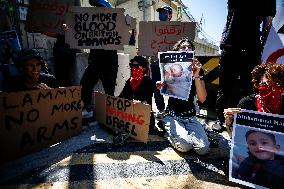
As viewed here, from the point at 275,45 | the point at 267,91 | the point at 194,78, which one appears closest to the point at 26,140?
the point at 194,78

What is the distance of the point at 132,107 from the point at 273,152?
1789 mm

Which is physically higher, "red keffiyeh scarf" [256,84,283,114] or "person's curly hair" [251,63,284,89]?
"person's curly hair" [251,63,284,89]

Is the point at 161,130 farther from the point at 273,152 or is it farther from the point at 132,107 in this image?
the point at 273,152

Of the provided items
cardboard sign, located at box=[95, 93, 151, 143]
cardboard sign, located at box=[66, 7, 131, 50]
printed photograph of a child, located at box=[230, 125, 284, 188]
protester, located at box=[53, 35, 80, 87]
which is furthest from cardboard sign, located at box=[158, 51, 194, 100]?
protester, located at box=[53, 35, 80, 87]

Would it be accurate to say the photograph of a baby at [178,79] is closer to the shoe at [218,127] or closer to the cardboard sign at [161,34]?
the shoe at [218,127]

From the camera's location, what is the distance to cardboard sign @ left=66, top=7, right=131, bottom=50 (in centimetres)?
476

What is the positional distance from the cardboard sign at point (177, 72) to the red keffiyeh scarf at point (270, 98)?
101 cm

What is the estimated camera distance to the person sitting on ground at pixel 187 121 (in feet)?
11.1

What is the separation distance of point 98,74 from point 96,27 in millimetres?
783

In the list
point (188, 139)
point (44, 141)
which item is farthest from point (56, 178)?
point (188, 139)

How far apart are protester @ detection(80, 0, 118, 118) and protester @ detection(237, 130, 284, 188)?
2.73 m

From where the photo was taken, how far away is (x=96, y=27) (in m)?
4.82

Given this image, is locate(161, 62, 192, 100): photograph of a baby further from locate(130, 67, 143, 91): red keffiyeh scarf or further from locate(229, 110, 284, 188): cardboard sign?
locate(229, 110, 284, 188): cardboard sign

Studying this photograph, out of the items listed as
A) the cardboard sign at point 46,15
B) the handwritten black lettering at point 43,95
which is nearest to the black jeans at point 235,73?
the handwritten black lettering at point 43,95
